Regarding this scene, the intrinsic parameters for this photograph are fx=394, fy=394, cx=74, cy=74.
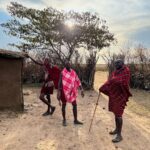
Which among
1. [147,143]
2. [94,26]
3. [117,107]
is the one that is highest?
[94,26]

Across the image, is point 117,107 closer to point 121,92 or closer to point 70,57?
point 121,92

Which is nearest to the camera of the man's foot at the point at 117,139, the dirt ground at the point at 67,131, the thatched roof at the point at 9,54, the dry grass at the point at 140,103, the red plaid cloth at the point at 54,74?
the dirt ground at the point at 67,131

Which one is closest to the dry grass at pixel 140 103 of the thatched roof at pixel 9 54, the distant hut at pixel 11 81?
the distant hut at pixel 11 81

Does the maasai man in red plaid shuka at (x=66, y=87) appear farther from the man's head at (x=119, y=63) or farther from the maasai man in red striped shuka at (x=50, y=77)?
the man's head at (x=119, y=63)

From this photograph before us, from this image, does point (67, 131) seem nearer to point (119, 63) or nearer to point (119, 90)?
point (119, 90)

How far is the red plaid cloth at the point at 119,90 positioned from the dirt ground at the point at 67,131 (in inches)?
30.9

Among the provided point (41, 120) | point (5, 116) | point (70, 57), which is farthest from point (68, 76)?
point (70, 57)

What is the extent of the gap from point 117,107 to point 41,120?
10.1 ft

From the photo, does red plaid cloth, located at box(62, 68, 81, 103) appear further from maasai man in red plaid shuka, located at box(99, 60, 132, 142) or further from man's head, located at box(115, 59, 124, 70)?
man's head, located at box(115, 59, 124, 70)

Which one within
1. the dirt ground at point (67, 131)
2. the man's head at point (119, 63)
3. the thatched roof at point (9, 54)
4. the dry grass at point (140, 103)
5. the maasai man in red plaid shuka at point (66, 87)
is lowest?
the dry grass at point (140, 103)

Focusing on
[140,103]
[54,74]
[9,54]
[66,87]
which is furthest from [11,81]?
[140,103]

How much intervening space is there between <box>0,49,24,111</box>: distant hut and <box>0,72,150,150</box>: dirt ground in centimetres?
42

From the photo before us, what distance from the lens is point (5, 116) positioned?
38.7ft

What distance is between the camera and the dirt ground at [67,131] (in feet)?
28.3
